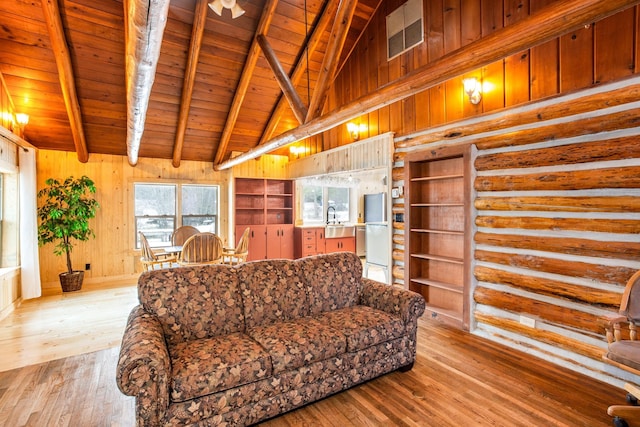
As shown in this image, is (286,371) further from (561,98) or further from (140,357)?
(561,98)

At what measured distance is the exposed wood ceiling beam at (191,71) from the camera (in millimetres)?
4438

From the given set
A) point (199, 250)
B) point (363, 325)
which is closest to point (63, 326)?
point (199, 250)

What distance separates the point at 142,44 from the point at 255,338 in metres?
2.63

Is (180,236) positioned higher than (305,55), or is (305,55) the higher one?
(305,55)

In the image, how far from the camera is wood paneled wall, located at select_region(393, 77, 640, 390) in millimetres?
2619

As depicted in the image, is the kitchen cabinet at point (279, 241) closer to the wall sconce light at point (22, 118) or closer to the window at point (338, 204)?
the window at point (338, 204)

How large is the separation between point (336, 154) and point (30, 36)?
4771 mm

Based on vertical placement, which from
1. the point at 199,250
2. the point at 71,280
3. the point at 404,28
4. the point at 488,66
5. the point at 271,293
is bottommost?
the point at 71,280

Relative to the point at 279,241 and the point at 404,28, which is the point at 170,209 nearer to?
the point at 279,241

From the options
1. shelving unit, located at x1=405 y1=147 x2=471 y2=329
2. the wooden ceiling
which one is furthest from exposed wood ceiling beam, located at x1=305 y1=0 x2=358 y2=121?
shelving unit, located at x1=405 y1=147 x2=471 y2=329

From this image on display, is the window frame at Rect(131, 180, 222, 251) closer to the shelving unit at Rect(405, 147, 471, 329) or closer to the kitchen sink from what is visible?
the kitchen sink

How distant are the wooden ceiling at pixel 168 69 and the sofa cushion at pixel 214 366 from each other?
8.45ft

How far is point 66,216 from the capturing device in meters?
5.47

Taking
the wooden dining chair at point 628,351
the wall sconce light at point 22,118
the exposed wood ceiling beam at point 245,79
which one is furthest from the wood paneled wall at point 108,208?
the wooden dining chair at point 628,351
